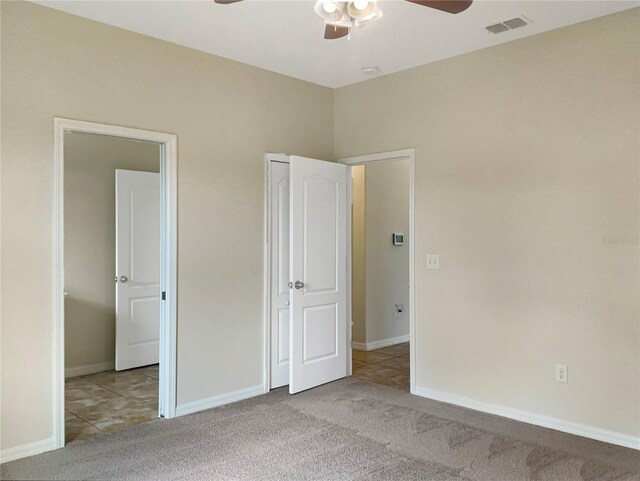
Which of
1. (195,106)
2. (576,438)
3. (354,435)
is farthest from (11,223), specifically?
(576,438)

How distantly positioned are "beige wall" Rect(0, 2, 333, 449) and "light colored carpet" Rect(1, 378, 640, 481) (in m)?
0.39

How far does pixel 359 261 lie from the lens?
6215mm

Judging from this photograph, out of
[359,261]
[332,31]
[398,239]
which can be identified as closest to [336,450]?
[332,31]

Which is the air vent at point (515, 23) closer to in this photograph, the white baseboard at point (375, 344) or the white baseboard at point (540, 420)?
the white baseboard at point (540, 420)

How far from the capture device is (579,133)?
138 inches

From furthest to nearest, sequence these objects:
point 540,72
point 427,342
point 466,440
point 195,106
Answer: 1. point 427,342
2. point 195,106
3. point 540,72
4. point 466,440

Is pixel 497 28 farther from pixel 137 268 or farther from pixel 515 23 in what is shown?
pixel 137 268

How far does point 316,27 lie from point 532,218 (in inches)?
81.2

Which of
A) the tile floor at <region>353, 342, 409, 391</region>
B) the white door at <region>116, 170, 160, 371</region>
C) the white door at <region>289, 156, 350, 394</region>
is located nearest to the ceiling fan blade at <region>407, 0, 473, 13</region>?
the white door at <region>289, 156, 350, 394</region>

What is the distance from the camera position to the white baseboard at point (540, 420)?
3.33m

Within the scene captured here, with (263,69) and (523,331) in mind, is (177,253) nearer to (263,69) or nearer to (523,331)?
(263,69)

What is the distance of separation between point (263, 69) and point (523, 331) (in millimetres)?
3027

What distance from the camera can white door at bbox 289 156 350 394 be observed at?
4426 millimetres

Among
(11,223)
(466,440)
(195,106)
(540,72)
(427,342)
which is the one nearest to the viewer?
(11,223)
